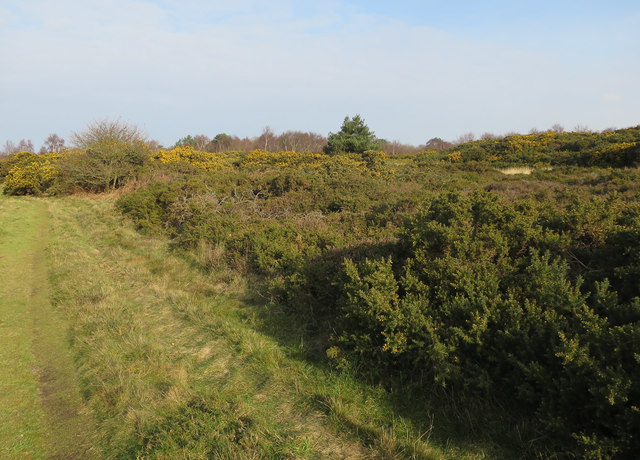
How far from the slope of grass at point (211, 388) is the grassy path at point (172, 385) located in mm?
13

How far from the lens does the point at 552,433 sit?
8.58 ft

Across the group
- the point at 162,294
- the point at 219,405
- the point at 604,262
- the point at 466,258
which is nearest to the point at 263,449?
the point at 219,405

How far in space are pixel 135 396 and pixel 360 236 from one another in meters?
4.75

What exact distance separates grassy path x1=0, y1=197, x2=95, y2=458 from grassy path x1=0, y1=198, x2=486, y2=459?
0.01 metres

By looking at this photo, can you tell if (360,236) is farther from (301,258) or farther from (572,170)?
(572,170)

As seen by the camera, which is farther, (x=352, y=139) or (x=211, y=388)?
(x=352, y=139)

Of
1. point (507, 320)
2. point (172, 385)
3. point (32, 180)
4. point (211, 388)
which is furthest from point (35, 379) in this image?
point (32, 180)

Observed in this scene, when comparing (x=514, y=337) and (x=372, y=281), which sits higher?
(x=372, y=281)

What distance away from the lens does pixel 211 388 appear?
12.8 ft

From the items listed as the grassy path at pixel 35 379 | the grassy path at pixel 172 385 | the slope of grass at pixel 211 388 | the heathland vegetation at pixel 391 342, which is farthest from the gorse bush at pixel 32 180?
the slope of grass at pixel 211 388

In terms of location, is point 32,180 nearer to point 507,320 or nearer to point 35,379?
point 35,379

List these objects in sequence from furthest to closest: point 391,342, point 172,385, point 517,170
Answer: point 517,170 < point 172,385 < point 391,342

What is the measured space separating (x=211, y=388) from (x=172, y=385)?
1.37 feet

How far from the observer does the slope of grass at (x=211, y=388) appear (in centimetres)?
297
